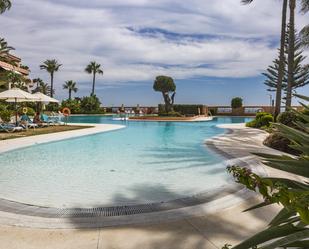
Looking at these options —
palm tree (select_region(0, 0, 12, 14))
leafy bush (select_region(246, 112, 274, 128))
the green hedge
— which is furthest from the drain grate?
the green hedge

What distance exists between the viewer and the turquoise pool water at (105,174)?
6.18m

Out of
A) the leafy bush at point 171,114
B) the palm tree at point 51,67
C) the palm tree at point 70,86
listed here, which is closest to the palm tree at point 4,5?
the leafy bush at point 171,114

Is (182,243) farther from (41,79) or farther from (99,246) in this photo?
(41,79)

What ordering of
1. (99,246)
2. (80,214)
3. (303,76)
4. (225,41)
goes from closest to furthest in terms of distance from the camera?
(99,246) < (80,214) < (225,41) < (303,76)

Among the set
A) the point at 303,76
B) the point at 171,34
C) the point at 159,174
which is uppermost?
the point at 171,34

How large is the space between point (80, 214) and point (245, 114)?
41019 millimetres

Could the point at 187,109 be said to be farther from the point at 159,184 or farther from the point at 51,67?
A: the point at 159,184

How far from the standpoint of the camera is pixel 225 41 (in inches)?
1182

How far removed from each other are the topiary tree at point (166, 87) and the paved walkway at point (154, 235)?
118ft

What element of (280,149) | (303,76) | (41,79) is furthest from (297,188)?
(41,79)

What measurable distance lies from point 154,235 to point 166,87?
37.0 m

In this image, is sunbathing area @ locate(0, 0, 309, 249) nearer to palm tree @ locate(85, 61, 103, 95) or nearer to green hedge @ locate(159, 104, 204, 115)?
green hedge @ locate(159, 104, 204, 115)

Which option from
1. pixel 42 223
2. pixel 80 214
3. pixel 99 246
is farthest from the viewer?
pixel 80 214

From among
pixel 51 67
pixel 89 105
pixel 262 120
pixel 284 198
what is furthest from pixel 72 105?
pixel 284 198
